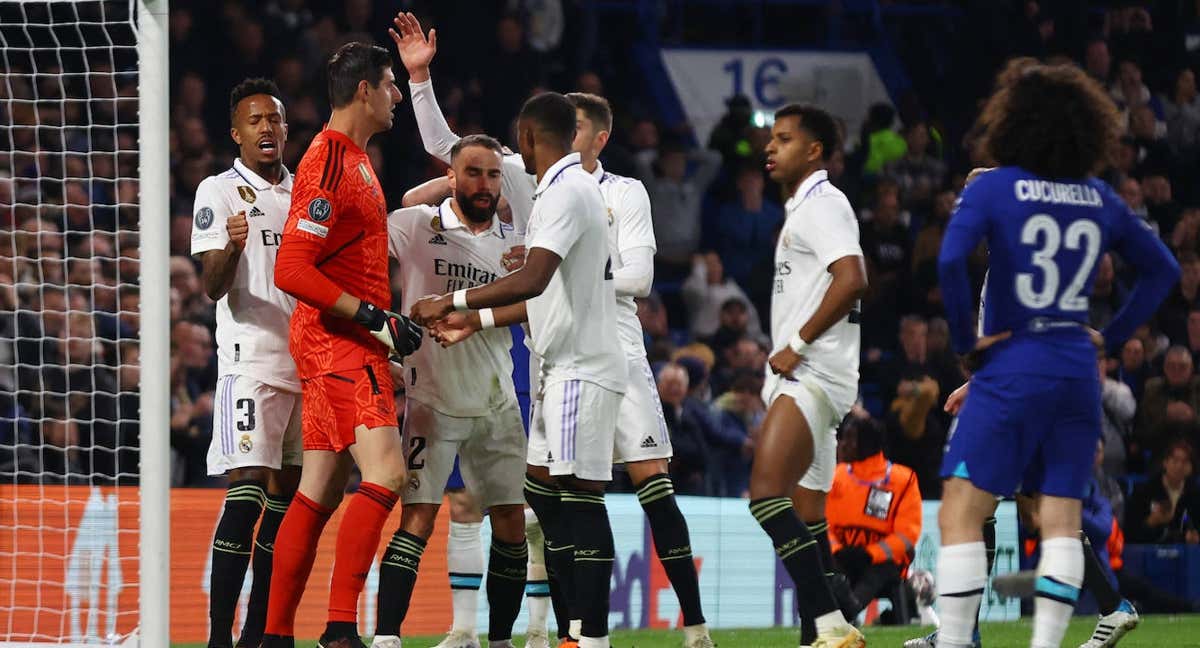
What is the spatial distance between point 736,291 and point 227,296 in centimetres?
815

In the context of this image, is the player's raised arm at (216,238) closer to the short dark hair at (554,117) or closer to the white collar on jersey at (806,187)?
the short dark hair at (554,117)

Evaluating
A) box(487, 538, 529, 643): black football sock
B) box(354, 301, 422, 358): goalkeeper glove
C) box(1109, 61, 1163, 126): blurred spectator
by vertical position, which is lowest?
box(487, 538, 529, 643): black football sock

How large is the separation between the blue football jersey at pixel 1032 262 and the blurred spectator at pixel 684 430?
6760mm

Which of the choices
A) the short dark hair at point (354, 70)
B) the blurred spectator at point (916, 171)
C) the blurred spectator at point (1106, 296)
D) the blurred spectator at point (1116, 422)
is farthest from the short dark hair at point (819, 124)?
the blurred spectator at point (916, 171)

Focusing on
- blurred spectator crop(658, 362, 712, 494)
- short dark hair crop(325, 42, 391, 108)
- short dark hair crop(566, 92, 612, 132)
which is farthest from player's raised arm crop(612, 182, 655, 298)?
blurred spectator crop(658, 362, 712, 494)

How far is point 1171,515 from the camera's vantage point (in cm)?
1263

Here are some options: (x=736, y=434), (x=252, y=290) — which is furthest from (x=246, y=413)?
(x=736, y=434)

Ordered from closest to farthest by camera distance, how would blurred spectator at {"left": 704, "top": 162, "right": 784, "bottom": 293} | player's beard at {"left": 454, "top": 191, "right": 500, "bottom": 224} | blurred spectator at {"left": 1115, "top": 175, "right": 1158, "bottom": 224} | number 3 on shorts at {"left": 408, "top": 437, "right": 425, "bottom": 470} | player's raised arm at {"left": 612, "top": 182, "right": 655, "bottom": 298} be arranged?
number 3 on shorts at {"left": 408, "top": 437, "right": 425, "bottom": 470} < player's beard at {"left": 454, "top": 191, "right": 500, "bottom": 224} < player's raised arm at {"left": 612, "top": 182, "right": 655, "bottom": 298} < blurred spectator at {"left": 704, "top": 162, "right": 784, "bottom": 293} < blurred spectator at {"left": 1115, "top": 175, "right": 1158, "bottom": 224}

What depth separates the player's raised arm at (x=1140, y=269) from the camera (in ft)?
18.3

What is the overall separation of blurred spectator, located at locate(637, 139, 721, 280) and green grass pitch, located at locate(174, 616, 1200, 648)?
557cm

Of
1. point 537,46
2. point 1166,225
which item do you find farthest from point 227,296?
point 1166,225

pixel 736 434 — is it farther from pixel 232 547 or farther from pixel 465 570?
pixel 232 547

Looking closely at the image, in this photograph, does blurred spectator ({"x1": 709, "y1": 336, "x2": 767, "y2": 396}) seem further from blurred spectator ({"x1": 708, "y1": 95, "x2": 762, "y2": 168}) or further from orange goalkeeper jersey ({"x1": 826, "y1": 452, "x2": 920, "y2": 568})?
orange goalkeeper jersey ({"x1": 826, "y1": 452, "x2": 920, "y2": 568})

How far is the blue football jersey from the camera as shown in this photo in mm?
5344
